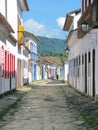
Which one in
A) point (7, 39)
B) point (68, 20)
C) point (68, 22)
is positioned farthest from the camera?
point (68, 22)

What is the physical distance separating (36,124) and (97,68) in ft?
29.7

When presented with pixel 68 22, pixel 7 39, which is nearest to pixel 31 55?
pixel 68 22

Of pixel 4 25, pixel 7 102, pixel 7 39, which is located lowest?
pixel 7 102

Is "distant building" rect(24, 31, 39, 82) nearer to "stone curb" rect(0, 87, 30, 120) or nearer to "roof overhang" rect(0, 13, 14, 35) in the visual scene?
"stone curb" rect(0, 87, 30, 120)

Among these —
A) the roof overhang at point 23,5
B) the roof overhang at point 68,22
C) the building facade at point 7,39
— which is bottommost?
the building facade at point 7,39

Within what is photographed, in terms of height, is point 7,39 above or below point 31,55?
below

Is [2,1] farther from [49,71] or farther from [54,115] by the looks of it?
[49,71]

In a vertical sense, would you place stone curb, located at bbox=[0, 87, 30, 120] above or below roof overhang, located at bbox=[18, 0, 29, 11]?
below

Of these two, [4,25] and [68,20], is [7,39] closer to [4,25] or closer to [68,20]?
[4,25]

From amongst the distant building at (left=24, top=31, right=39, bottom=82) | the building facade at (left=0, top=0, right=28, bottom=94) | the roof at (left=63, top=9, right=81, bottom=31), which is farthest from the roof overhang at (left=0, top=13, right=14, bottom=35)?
the distant building at (left=24, top=31, right=39, bottom=82)

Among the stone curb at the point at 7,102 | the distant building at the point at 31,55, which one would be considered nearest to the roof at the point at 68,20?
the distant building at the point at 31,55

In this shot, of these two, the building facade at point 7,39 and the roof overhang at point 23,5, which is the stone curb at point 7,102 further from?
the roof overhang at point 23,5

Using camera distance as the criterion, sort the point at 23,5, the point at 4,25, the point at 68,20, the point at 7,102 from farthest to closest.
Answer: the point at 68,20 < the point at 23,5 < the point at 4,25 < the point at 7,102

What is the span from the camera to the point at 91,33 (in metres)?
22.6
